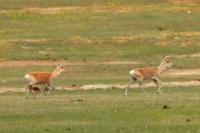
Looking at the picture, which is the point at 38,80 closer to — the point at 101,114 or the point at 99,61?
the point at 101,114

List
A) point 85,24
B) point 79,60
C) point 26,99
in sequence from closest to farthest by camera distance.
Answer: point 26,99 < point 79,60 < point 85,24

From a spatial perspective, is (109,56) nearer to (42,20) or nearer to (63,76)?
(63,76)

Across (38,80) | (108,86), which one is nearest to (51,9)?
(108,86)

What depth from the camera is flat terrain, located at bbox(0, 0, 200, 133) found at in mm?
19188

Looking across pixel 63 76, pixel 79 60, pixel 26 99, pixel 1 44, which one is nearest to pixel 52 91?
pixel 26 99

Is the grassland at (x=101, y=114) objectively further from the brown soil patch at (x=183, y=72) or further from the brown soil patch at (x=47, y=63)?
the brown soil patch at (x=47, y=63)

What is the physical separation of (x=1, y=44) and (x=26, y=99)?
1852 cm

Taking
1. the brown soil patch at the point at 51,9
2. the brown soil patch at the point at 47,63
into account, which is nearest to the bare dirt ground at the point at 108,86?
the brown soil patch at the point at 47,63

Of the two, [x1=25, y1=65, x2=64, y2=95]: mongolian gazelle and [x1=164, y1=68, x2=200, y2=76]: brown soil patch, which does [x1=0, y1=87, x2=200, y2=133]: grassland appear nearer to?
[x1=25, y1=65, x2=64, y2=95]: mongolian gazelle

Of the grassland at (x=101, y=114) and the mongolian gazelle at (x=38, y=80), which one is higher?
the mongolian gazelle at (x=38, y=80)

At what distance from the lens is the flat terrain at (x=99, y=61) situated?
19.2m

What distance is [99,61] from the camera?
3862 cm

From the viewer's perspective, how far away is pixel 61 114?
20000 millimetres

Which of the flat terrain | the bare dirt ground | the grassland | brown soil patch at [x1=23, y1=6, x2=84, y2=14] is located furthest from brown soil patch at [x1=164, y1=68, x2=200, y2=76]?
brown soil patch at [x1=23, y1=6, x2=84, y2=14]
